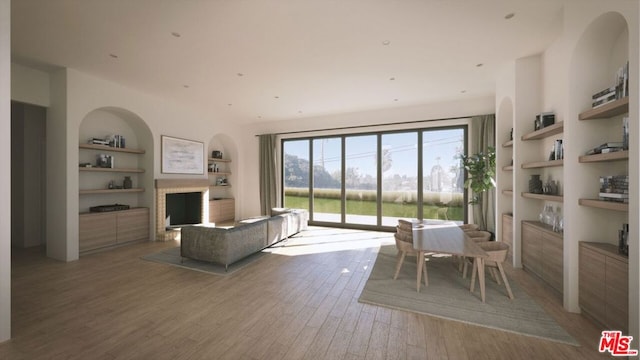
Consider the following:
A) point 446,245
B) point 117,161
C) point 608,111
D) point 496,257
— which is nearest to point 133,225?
point 117,161

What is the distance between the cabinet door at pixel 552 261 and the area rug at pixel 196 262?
156 inches

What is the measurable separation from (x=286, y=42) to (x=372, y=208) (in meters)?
4.62

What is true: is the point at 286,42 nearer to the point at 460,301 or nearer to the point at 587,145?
the point at 587,145

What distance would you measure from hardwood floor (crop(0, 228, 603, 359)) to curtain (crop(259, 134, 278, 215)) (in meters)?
3.86

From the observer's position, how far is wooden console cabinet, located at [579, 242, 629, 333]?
196 centimetres

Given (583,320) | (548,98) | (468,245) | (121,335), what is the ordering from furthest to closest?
(548,98) < (468,245) < (583,320) < (121,335)

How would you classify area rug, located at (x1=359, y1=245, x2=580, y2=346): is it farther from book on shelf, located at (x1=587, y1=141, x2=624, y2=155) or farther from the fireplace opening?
the fireplace opening

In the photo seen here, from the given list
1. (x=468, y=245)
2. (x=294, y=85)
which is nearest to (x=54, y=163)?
(x=294, y=85)

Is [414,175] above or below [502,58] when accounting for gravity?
below

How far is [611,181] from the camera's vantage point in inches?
85.5

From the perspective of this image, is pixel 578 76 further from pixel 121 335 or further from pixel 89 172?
pixel 89 172

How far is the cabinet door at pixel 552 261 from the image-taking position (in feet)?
9.02

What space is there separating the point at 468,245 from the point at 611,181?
52.9 inches

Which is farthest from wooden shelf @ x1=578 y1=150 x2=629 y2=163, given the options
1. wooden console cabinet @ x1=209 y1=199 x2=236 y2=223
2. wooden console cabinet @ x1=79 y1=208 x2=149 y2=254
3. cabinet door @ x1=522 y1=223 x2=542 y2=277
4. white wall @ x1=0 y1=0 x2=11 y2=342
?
wooden console cabinet @ x1=209 y1=199 x2=236 y2=223
